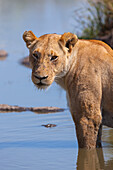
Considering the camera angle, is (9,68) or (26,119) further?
(9,68)

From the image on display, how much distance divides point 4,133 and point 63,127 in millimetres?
889

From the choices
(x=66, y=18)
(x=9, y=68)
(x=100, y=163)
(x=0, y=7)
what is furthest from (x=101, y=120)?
(x=0, y=7)

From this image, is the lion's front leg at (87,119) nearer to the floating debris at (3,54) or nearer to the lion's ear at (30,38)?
the lion's ear at (30,38)

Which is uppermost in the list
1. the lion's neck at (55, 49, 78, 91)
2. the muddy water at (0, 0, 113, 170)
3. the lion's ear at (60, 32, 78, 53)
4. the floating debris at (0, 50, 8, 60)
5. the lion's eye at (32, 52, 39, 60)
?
the lion's ear at (60, 32, 78, 53)

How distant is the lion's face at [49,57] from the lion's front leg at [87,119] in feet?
1.43

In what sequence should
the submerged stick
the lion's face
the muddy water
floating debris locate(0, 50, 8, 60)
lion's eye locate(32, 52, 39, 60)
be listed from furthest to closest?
floating debris locate(0, 50, 8, 60) < the submerged stick < the muddy water < lion's eye locate(32, 52, 39, 60) < the lion's face

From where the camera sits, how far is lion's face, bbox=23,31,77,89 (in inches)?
206

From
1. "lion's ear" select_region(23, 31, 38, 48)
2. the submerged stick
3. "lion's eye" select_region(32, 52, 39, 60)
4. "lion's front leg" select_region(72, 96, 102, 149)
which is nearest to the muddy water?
the submerged stick

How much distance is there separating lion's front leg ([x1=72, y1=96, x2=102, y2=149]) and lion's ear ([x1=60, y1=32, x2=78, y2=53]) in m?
0.63

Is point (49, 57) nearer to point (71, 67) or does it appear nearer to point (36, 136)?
point (71, 67)

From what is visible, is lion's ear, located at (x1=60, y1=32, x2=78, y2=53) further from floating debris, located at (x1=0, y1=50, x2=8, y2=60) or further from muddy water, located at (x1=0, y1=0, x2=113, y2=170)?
floating debris, located at (x1=0, y1=50, x2=8, y2=60)

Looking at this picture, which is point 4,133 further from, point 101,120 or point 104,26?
point 104,26

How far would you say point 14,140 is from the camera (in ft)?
21.8

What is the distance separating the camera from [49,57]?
17.5 ft
